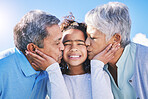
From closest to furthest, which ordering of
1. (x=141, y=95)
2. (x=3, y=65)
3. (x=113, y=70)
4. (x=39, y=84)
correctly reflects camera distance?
(x=3, y=65) → (x=141, y=95) → (x=39, y=84) → (x=113, y=70)

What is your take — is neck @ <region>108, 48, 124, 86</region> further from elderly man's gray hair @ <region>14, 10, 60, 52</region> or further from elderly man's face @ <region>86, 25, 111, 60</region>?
elderly man's gray hair @ <region>14, 10, 60, 52</region>

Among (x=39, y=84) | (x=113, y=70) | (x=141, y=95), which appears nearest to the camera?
(x=141, y=95)

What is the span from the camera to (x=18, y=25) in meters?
3.42

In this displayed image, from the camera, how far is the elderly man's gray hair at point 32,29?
10.8 feet

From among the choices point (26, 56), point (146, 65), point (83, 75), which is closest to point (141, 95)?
point (146, 65)

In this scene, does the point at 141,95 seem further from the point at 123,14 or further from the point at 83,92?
the point at 123,14

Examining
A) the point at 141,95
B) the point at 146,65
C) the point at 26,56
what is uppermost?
the point at 26,56

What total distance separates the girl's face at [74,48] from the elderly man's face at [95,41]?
0.15 metres

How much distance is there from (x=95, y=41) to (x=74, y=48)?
42 cm

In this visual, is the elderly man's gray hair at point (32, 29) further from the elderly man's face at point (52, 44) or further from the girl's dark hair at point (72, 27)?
the girl's dark hair at point (72, 27)

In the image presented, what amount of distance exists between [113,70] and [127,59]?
1.54ft

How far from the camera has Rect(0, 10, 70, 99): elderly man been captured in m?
3.03

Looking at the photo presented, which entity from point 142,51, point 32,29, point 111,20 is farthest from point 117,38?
point 32,29

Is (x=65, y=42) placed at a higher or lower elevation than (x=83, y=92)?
higher
